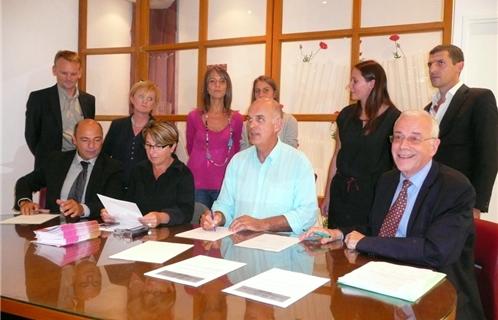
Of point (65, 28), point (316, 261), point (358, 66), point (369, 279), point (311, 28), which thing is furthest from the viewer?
point (65, 28)

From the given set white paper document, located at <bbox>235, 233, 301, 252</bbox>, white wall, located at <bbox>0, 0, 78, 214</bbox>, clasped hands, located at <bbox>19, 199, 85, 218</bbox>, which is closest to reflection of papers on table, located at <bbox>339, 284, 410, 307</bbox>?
white paper document, located at <bbox>235, 233, 301, 252</bbox>

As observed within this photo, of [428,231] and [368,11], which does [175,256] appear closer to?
Answer: [428,231]

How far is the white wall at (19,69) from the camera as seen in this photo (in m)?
4.47

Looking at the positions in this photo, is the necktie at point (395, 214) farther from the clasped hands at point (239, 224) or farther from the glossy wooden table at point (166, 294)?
the clasped hands at point (239, 224)

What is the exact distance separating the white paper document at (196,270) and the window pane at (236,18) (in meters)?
3.09

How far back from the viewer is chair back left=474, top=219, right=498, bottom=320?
5.48ft

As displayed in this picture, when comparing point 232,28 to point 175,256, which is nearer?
point 175,256

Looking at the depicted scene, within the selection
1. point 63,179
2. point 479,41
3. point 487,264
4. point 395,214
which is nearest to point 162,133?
point 63,179

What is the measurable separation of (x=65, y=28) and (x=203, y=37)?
1.64 metres

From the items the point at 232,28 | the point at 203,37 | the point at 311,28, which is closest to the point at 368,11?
the point at 311,28

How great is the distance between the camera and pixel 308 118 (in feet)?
13.4

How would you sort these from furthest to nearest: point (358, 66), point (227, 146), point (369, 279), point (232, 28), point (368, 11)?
1. point (232, 28)
2. point (368, 11)
3. point (227, 146)
4. point (358, 66)
5. point (369, 279)

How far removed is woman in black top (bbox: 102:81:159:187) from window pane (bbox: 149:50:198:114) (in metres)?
1.35

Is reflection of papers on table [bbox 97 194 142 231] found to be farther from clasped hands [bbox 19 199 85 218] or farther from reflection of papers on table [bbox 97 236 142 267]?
clasped hands [bbox 19 199 85 218]
